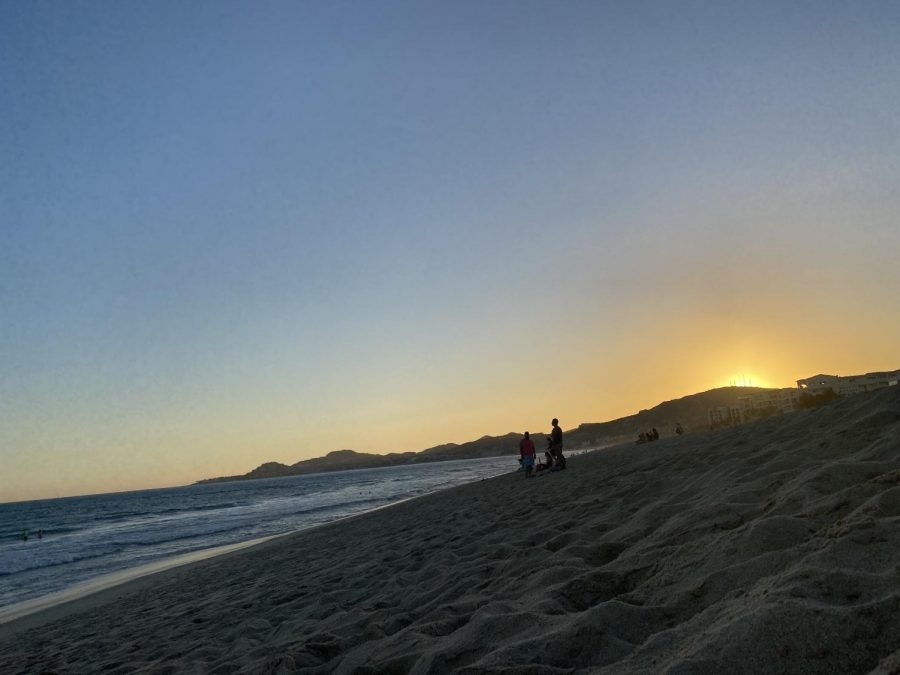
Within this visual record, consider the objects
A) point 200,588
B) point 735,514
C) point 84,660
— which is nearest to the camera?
point 735,514

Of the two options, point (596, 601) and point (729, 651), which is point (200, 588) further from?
point (729, 651)

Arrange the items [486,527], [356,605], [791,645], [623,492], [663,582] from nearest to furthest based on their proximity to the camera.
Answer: [791,645] → [663,582] → [356,605] → [623,492] → [486,527]

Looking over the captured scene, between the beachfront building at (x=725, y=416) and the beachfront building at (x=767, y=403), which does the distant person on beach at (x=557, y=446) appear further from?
the beachfront building at (x=725, y=416)

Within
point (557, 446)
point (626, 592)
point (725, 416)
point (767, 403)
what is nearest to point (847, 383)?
point (767, 403)

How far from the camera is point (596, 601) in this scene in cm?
324

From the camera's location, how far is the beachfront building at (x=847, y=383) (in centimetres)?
1586

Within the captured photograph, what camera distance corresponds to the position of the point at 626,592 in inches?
127

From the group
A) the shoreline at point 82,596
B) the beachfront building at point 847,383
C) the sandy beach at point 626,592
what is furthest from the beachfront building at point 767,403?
the shoreline at point 82,596

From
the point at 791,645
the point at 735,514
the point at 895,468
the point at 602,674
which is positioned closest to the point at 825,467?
the point at 895,468

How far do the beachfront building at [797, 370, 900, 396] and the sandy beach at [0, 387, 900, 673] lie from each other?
1072 cm

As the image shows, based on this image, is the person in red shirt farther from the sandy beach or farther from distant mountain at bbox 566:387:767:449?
distant mountain at bbox 566:387:767:449

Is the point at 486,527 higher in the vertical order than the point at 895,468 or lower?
lower

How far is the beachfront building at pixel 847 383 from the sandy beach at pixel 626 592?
35.2 ft

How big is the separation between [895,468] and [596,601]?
7.01 ft
